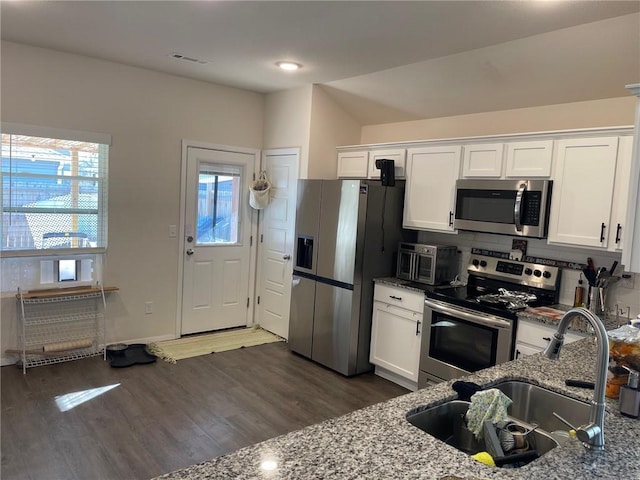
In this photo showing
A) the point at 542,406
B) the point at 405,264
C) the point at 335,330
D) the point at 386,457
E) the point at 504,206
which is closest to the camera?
the point at 386,457

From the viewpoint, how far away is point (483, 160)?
354cm

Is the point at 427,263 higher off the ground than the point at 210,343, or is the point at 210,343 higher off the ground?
the point at 427,263

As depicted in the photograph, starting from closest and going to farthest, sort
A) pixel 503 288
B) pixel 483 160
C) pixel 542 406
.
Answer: pixel 542 406
pixel 483 160
pixel 503 288

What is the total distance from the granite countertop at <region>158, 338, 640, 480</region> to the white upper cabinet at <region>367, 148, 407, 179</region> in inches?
114

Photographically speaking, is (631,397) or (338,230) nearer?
(631,397)

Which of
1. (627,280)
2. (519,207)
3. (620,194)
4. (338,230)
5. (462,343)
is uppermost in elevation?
(620,194)

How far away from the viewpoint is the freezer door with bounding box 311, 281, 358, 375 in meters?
4.04

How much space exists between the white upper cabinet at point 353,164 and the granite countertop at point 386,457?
10.6ft

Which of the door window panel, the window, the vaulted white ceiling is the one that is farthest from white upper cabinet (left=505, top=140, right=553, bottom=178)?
the window

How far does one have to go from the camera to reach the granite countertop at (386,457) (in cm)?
112

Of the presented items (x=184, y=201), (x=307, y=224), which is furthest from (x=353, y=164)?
(x=184, y=201)

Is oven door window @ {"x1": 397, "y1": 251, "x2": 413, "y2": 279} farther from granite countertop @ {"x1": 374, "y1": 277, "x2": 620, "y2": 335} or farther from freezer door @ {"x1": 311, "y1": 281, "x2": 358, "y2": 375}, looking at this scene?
granite countertop @ {"x1": 374, "y1": 277, "x2": 620, "y2": 335}

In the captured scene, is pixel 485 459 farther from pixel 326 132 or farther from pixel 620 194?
pixel 326 132

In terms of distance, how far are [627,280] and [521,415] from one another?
6.15 ft
